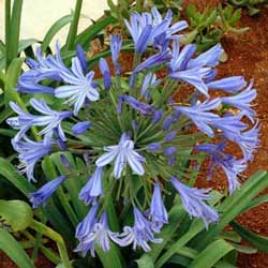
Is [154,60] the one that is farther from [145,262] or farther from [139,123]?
[145,262]

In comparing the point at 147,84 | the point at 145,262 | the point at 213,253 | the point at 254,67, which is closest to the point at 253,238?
the point at 213,253

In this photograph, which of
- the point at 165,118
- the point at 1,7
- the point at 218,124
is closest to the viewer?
the point at 218,124

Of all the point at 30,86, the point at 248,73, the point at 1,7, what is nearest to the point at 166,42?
the point at 30,86

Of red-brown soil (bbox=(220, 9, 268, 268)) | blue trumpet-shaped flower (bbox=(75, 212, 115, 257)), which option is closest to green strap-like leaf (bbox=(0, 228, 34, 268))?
blue trumpet-shaped flower (bbox=(75, 212, 115, 257))

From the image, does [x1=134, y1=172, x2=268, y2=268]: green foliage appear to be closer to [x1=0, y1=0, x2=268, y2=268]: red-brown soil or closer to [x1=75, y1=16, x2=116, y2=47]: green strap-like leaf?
[x1=0, y1=0, x2=268, y2=268]: red-brown soil

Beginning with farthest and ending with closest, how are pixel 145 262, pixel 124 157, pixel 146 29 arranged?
1. pixel 145 262
2. pixel 146 29
3. pixel 124 157

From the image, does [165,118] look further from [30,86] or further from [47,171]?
[47,171]
